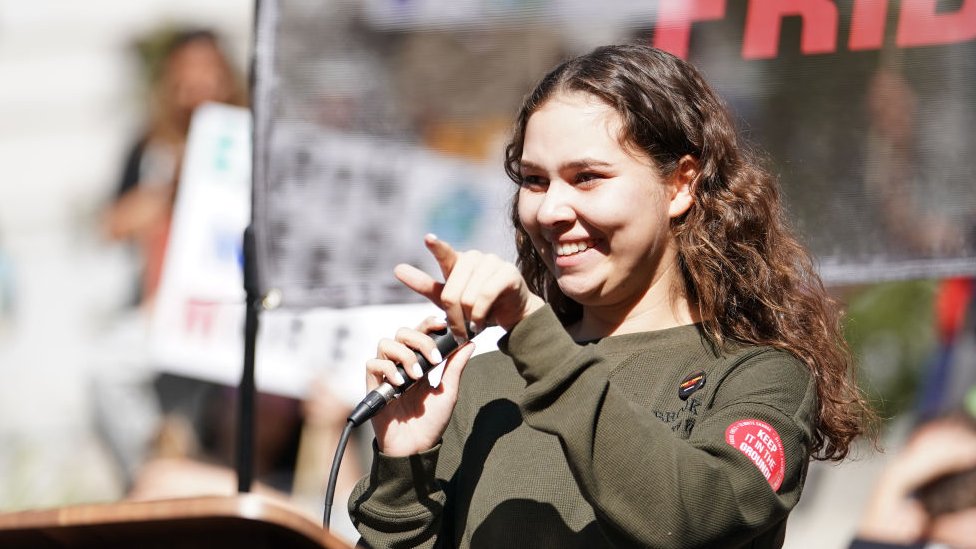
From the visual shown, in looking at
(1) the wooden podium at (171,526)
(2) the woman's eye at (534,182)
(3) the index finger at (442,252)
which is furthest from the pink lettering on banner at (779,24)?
(1) the wooden podium at (171,526)

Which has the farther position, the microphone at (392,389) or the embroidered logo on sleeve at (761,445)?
the microphone at (392,389)

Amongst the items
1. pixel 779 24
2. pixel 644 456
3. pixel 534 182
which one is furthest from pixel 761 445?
pixel 779 24

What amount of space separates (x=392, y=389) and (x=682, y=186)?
59 cm

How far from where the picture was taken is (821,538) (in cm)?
394

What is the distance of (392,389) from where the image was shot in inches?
71.1

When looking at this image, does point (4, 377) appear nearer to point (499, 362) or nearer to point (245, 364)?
point (245, 364)

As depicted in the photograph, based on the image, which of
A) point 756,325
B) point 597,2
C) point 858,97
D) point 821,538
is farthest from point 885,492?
point 756,325

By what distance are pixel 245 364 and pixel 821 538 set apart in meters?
2.23

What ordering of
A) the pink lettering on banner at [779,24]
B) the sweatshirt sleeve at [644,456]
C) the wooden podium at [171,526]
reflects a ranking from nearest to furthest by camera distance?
the wooden podium at [171,526], the sweatshirt sleeve at [644,456], the pink lettering on banner at [779,24]

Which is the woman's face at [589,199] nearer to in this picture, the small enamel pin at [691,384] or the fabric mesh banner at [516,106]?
the small enamel pin at [691,384]

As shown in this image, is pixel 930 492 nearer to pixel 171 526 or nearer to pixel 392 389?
pixel 392 389

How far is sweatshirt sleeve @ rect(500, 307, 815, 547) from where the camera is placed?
4.93 feet

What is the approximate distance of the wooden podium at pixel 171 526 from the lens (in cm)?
99

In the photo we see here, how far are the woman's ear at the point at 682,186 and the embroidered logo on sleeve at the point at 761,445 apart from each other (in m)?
0.45
